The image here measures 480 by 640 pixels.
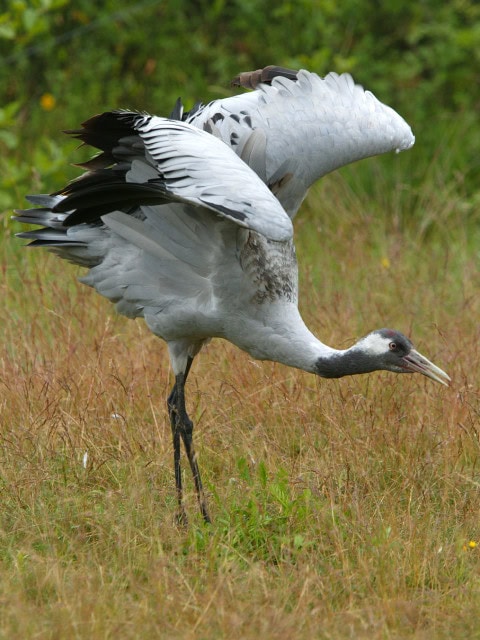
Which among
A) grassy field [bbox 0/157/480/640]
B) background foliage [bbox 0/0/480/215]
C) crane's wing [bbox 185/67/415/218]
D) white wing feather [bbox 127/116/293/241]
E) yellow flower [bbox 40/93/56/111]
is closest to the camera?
grassy field [bbox 0/157/480/640]

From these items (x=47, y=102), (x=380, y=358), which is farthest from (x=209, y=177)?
(x=47, y=102)

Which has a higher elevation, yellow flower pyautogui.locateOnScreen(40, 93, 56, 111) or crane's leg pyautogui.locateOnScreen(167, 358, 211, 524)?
yellow flower pyautogui.locateOnScreen(40, 93, 56, 111)

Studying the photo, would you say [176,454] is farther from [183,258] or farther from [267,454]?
[183,258]

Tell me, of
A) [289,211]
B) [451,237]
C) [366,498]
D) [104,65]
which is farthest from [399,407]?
[104,65]

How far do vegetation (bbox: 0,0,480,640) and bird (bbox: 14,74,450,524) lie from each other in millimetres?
257

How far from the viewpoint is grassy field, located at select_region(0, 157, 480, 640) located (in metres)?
3.57

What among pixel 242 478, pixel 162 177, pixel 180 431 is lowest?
pixel 242 478

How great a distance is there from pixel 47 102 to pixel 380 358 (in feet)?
15.6

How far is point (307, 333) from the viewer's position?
14.4ft

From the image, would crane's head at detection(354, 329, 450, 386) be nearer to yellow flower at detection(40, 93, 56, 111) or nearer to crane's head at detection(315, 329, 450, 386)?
crane's head at detection(315, 329, 450, 386)

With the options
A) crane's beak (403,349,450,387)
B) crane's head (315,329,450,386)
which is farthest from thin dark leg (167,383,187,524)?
crane's beak (403,349,450,387)

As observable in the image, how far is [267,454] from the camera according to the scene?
463cm

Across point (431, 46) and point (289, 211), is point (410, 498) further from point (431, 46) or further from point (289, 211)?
point (431, 46)

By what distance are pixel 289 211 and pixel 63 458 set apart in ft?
4.90
